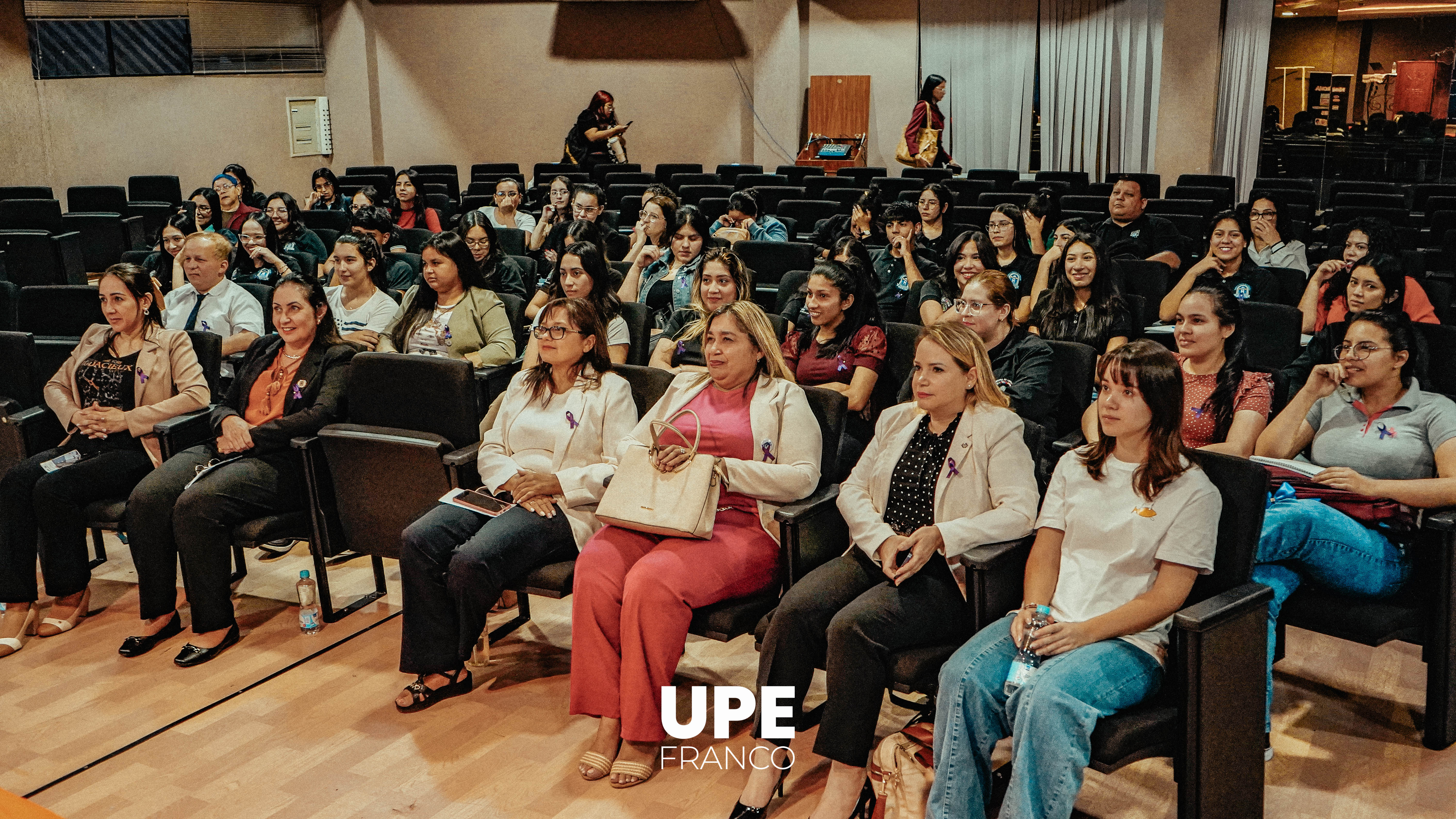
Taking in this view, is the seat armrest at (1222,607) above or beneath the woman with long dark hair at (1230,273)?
beneath

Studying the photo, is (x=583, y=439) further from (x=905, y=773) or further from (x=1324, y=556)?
(x=1324, y=556)

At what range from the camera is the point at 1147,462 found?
8.04ft

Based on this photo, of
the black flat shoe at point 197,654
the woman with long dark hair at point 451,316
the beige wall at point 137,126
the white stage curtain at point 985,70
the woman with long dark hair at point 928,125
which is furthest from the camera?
the white stage curtain at point 985,70

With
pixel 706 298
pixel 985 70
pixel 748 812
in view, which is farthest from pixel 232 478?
pixel 985 70

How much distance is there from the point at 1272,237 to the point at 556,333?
4007 millimetres

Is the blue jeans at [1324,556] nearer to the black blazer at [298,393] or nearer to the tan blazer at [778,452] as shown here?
the tan blazer at [778,452]

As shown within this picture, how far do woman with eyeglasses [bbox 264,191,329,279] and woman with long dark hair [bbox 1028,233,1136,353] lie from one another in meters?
4.10

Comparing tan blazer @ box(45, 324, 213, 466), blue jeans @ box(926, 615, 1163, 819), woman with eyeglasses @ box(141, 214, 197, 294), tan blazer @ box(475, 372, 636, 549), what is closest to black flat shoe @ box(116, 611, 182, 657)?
tan blazer @ box(45, 324, 213, 466)

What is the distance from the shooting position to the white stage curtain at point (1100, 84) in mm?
11555

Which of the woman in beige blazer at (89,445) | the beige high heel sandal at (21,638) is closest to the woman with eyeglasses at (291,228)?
the woman in beige blazer at (89,445)

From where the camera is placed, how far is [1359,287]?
12.9 feet

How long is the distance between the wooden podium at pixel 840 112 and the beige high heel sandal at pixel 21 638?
31.7 feet

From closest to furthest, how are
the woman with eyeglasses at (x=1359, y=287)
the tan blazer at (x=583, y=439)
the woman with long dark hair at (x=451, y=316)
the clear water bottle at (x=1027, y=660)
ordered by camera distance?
the clear water bottle at (x=1027, y=660) → the tan blazer at (x=583, y=439) → the woman with eyeglasses at (x=1359, y=287) → the woman with long dark hair at (x=451, y=316)

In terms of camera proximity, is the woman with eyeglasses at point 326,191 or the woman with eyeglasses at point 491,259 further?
the woman with eyeglasses at point 326,191
